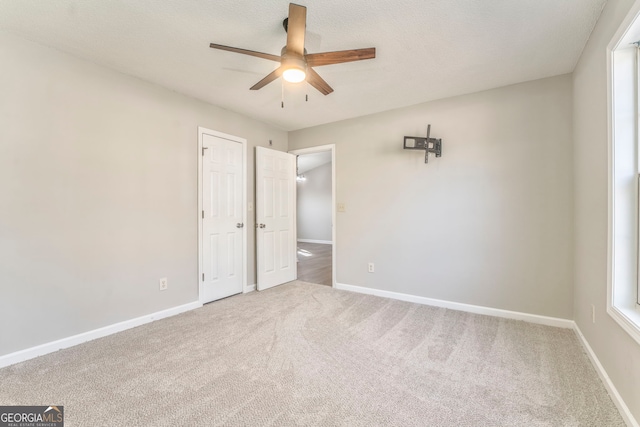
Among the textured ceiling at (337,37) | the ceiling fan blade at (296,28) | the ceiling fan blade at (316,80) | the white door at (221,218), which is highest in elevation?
the textured ceiling at (337,37)

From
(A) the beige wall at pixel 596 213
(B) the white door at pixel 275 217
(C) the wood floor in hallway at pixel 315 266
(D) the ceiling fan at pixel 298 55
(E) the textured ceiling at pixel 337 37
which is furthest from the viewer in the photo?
(C) the wood floor in hallway at pixel 315 266

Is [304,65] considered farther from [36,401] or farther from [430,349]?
[36,401]

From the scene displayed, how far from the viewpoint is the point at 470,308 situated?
3.02 meters

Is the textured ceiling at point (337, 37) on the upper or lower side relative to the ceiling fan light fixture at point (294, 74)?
upper

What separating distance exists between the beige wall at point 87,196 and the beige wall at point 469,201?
2.16 metres

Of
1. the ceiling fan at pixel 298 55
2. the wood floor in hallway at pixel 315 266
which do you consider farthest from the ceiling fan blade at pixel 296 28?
the wood floor in hallway at pixel 315 266

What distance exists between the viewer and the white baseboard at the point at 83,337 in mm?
2018

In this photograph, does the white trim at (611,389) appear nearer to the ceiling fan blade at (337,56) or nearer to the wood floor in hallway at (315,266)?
the ceiling fan blade at (337,56)

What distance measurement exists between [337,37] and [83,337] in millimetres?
3242

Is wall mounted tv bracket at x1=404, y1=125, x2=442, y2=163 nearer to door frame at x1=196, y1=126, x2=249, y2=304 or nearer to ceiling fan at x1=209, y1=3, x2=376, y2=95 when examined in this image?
ceiling fan at x1=209, y1=3, x2=376, y2=95

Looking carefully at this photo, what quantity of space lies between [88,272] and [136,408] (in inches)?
55.4

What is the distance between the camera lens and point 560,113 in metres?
2.60

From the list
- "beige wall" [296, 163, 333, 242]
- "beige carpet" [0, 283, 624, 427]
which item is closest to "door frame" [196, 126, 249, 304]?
"beige carpet" [0, 283, 624, 427]

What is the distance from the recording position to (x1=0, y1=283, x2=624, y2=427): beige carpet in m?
1.51
